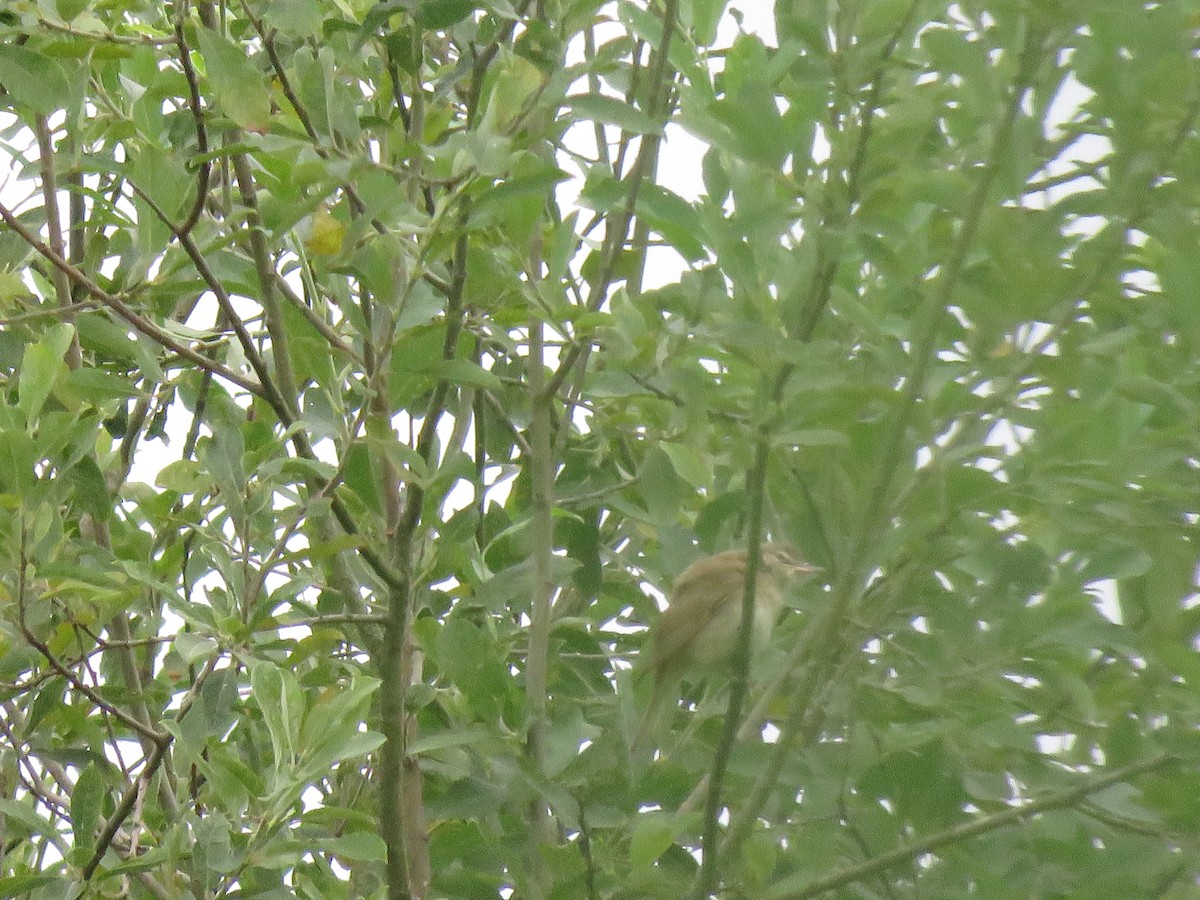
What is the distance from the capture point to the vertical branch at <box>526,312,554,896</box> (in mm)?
1926

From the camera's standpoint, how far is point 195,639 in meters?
1.94

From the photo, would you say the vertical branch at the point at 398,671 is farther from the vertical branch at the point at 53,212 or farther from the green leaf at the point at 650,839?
the vertical branch at the point at 53,212

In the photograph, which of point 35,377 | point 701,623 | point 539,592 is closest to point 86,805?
point 35,377

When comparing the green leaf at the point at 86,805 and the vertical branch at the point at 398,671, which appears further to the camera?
the green leaf at the point at 86,805

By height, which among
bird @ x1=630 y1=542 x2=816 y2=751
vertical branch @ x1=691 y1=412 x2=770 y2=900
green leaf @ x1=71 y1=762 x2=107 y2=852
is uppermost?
bird @ x1=630 y1=542 x2=816 y2=751

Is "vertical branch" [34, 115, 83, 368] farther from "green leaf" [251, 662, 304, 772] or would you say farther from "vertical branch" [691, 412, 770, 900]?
"vertical branch" [691, 412, 770, 900]

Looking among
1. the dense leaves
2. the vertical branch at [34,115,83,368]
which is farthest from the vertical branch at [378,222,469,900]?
the vertical branch at [34,115,83,368]

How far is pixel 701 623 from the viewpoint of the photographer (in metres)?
2.22

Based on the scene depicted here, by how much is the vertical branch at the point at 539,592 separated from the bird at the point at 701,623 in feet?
0.48

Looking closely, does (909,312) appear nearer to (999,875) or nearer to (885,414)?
(885,414)

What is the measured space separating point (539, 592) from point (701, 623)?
33 centimetres

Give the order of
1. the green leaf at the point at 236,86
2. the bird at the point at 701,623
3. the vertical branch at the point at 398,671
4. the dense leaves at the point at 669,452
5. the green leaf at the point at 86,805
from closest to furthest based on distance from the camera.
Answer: the dense leaves at the point at 669,452 < the green leaf at the point at 236,86 < the vertical branch at the point at 398,671 < the green leaf at the point at 86,805 < the bird at the point at 701,623

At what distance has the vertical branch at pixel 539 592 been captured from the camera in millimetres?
1926

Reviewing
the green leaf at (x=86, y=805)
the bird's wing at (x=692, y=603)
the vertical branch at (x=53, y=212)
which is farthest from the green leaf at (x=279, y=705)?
the vertical branch at (x=53, y=212)
